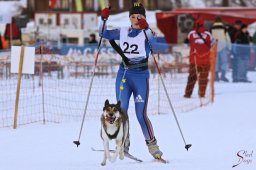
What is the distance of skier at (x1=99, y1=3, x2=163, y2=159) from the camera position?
7.98 meters

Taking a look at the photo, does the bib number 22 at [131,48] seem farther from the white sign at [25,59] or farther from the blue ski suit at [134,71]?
the white sign at [25,59]

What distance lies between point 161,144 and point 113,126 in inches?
87.6

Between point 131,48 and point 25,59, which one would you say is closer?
point 131,48

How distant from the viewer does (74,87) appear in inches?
719

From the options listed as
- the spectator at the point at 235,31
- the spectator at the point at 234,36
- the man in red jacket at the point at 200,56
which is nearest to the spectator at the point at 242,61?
the spectator at the point at 234,36

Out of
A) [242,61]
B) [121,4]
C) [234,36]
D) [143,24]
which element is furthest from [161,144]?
[121,4]

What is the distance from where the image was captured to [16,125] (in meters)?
11.6

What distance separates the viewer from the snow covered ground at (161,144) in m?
7.86

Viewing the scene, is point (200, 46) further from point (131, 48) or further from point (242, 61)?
point (131, 48)

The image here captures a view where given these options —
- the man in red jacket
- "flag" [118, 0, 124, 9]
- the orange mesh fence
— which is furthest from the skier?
"flag" [118, 0, 124, 9]

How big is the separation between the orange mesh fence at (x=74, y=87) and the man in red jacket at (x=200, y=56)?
0.18m

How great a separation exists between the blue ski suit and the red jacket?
8.09 metres

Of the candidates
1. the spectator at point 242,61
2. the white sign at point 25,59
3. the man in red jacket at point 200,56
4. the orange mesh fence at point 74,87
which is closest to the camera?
the white sign at point 25,59

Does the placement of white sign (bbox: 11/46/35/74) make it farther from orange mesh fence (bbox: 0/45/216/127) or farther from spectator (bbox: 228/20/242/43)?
spectator (bbox: 228/20/242/43)
